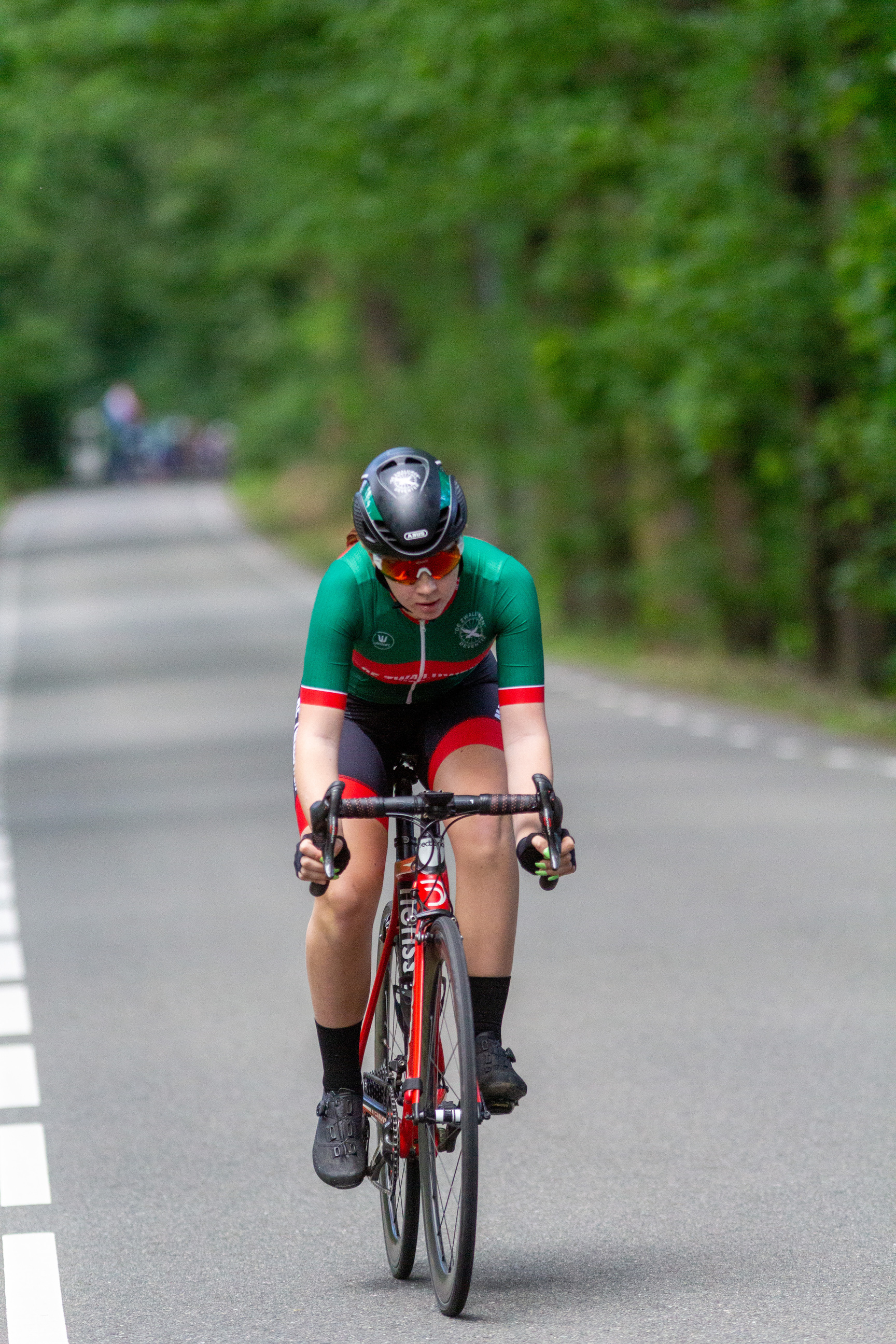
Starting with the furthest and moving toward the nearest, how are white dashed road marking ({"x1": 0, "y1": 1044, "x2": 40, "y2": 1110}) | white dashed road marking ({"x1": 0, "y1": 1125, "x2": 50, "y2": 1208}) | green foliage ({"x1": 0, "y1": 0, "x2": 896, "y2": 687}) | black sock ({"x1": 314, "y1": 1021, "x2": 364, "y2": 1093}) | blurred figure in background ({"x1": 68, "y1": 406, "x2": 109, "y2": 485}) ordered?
blurred figure in background ({"x1": 68, "y1": 406, "x2": 109, "y2": 485}) < green foliage ({"x1": 0, "y1": 0, "x2": 896, "y2": 687}) < white dashed road marking ({"x1": 0, "y1": 1044, "x2": 40, "y2": 1110}) < white dashed road marking ({"x1": 0, "y1": 1125, "x2": 50, "y2": 1208}) < black sock ({"x1": 314, "y1": 1021, "x2": 364, "y2": 1093})

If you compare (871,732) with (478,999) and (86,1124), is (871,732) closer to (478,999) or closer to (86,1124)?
(86,1124)

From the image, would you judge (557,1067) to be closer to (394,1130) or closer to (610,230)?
(394,1130)

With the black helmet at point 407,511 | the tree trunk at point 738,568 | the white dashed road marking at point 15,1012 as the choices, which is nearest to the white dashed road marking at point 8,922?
the white dashed road marking at point 15,1012

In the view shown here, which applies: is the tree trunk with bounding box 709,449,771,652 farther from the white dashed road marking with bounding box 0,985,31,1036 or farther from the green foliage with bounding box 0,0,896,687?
the white dashed road marking with bounding box 0,985,31,1036

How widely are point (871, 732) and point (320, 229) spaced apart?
54.7 ft

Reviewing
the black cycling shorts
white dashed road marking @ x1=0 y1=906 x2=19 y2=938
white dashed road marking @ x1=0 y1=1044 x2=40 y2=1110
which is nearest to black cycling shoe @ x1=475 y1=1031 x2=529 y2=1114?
the black cycling shorts

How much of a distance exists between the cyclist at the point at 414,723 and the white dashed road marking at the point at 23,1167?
1.06 metres

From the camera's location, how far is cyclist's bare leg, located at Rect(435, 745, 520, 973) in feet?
16.9

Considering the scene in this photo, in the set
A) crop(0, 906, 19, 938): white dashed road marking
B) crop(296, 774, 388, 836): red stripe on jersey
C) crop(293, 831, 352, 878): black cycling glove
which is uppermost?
crop(296, 774, 388, 836): red stripe on jersey

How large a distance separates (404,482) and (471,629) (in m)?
0.41

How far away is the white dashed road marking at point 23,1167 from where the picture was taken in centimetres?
599

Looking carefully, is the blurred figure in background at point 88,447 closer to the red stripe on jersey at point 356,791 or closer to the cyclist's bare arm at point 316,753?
the red stripe on jersey at point 356,791

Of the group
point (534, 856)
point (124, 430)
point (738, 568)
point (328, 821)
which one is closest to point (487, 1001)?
point (534, 856)

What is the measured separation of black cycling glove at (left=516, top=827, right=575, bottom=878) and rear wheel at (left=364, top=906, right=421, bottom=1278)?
20.1 inches
